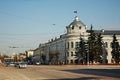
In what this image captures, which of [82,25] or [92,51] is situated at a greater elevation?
[82,25]

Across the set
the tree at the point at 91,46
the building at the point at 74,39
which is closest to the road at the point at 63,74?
the tree at the point at 91,46

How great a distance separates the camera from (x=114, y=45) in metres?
116

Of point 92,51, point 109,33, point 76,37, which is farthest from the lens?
point 109,33

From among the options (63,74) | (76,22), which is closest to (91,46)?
(76,22)

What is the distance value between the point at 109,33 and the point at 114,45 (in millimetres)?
24816

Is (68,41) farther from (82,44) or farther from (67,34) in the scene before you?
(82,44)

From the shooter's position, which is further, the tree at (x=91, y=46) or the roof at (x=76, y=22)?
the roof at (x=76, y=22)

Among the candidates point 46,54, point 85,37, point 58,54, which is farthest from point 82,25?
point 46,54

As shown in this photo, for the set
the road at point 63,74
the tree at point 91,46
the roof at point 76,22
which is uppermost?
the roof at point 76,22

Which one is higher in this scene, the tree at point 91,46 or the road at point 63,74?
the tree at point 91,46

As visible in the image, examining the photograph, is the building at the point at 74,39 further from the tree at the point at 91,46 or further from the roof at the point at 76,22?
the tree at the point at 91,46

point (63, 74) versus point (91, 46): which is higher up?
point (91, 46)

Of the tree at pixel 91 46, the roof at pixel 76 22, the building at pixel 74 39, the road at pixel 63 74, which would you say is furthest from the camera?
the roof at pixel 76 22

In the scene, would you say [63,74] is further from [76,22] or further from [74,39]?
[76,22]
